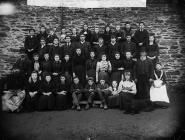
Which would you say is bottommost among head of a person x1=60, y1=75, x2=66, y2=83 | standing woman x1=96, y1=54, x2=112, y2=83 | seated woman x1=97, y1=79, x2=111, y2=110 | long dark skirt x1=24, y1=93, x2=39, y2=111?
long dark skirt x1=24, y1=93, x2=39, y2=111

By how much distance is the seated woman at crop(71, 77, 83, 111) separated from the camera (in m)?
7.60

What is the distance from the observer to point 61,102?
7602mm

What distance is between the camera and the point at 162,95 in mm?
7738

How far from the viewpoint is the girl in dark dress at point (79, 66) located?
8508mm

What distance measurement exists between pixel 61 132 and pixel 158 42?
5597 mm

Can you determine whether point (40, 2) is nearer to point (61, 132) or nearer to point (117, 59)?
point (117, 59)

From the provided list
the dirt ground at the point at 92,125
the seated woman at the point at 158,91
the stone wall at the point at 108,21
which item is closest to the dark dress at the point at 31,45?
the stone wall at the point at 108,21

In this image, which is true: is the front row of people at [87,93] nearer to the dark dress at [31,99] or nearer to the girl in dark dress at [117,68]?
the dark dress at [31,99]

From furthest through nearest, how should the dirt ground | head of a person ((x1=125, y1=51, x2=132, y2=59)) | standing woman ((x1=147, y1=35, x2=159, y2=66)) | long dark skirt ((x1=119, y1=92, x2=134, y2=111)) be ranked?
standing woman ((x1=147, y1=35, x2=159, y2=66))
head of a person ((x1=125, y1=51, x2=132, y2=59))
long dark skirt ((x1=119, y1=92, x2=134, y2=111))
the dirt ground

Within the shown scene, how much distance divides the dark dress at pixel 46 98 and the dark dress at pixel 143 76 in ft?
8.21

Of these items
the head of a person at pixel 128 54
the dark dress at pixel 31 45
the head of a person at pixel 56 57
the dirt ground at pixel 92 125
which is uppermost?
the dark dress at pixel 31 45

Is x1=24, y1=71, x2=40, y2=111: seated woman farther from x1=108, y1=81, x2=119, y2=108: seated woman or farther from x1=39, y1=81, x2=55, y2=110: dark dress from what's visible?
x1=108, y1=81, x2=119, y2=108: seated woman

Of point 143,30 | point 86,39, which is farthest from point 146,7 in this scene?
point 86,39

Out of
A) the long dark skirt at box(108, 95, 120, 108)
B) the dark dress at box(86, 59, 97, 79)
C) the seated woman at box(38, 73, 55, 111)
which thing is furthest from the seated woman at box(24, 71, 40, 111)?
the long dark skirt at box(108, 95, 120, 108)
